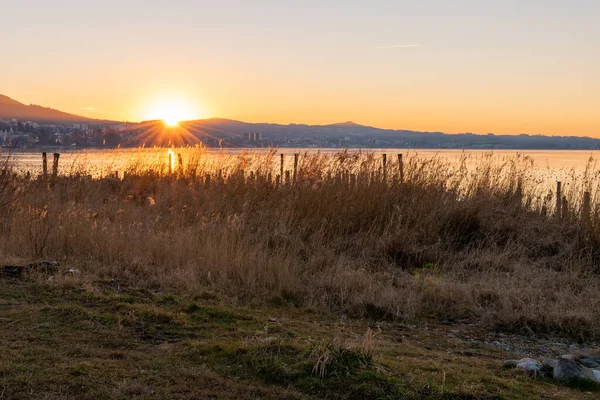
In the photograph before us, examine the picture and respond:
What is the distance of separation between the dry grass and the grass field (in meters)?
0.04

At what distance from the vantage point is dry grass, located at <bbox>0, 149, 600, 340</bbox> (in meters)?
7.18

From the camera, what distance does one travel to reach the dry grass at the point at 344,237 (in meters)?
7.18

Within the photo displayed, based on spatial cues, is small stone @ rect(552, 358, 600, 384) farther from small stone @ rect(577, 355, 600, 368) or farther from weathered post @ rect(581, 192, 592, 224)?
weathered post @ rect(581, 192, 592, 224)

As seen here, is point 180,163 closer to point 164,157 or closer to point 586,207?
point 164,157

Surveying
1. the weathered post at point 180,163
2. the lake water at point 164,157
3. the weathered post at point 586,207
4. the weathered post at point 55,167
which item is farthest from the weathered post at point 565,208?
the weathered post at point 55,167

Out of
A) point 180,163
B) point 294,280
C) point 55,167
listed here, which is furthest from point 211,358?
point 55,167

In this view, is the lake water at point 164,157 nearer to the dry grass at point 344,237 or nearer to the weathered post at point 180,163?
the weathered post at point 180,163

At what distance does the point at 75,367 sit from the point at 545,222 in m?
9.76

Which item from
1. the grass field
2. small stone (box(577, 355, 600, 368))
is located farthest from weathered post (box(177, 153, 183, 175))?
small stone (box(577, 355, 600, 368))

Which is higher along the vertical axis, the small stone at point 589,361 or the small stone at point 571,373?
the small stone at point 571,373

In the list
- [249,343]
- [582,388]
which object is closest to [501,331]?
[582,388]

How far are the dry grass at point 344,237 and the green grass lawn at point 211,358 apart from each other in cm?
116

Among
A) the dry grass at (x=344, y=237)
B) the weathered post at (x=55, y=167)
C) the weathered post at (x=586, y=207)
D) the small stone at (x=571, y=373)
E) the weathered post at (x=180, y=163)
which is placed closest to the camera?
the small stone at (x=571, y=373)

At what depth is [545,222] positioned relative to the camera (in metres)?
11.6
